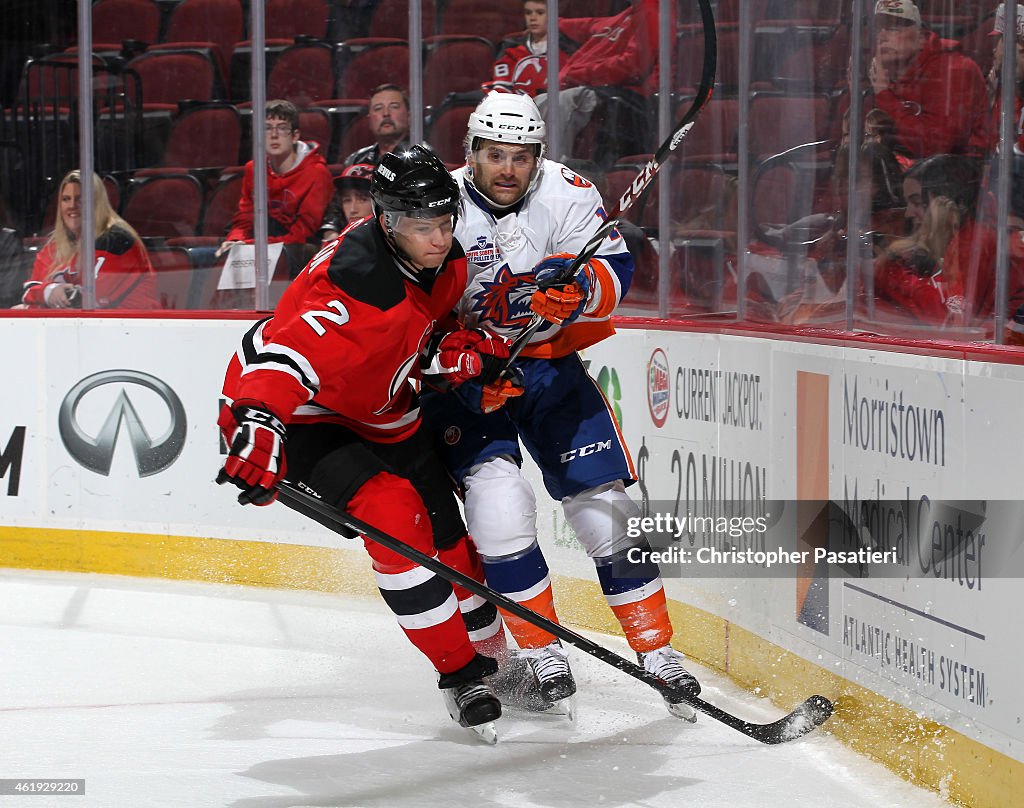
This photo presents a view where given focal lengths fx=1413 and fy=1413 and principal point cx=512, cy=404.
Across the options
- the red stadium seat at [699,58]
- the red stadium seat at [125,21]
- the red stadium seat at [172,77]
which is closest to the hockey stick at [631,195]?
the red stadium seat at [699,58]

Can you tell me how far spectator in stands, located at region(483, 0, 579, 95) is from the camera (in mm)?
4555

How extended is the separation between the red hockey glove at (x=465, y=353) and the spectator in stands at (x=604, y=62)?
1.70m

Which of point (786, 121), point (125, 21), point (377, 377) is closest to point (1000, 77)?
point (786, 121)

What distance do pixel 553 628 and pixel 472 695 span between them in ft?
0.68

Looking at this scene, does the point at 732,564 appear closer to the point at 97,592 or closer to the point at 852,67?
the point at 852,67

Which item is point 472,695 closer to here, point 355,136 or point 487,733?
point 487,733

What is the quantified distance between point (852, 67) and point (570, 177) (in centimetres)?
65

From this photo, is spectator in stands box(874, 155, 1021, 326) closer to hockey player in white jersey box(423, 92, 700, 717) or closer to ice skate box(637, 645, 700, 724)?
hockey player in white jersey box(423, 92, 700, 717)

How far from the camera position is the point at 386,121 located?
16.3 feet

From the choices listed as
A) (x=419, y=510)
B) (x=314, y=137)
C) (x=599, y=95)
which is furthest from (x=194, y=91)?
(x=419, y=510)

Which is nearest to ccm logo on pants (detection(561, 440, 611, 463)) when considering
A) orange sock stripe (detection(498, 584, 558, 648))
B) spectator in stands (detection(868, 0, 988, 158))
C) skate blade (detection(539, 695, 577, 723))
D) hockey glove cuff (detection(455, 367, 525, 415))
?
hockey glove cuff (detection(455, 367, 525, 415))

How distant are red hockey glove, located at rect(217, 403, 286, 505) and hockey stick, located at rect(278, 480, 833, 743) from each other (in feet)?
0.39

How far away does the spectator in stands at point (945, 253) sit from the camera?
2.53 meters

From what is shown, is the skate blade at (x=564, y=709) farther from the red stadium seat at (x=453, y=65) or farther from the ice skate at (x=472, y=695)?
the red stadium seat at (x=453, y=65)
